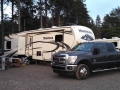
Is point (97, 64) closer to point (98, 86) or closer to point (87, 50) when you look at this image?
point (87, 50)

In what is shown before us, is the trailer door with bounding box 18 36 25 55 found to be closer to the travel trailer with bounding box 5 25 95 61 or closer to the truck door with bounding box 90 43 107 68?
the travel trailer with bounding box 5 25 95 61

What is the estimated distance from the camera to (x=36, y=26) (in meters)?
37.5

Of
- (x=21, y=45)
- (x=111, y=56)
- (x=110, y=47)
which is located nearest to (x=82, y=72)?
(x=111, y=56)

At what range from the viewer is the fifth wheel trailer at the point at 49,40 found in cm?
1396

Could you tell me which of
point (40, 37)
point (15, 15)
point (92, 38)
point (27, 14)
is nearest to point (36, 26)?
point (27, 14)

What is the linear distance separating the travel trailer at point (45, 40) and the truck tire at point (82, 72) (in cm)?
375

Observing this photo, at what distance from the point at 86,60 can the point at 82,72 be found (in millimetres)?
679

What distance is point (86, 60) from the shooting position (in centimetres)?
1025

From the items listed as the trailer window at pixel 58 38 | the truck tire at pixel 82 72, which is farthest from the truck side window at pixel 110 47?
the trailer window at pixel 58 38

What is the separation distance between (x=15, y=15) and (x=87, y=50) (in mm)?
22169

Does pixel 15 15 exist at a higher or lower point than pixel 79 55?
higher

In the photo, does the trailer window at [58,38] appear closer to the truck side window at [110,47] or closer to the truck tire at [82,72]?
the truck side window at [110,47]

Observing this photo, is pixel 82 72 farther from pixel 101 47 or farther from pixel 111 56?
pixel 111 56

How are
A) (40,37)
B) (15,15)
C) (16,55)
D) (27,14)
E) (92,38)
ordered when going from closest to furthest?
(92,38)
(40,37)
(16,55)
(15,15)
(27,14)
